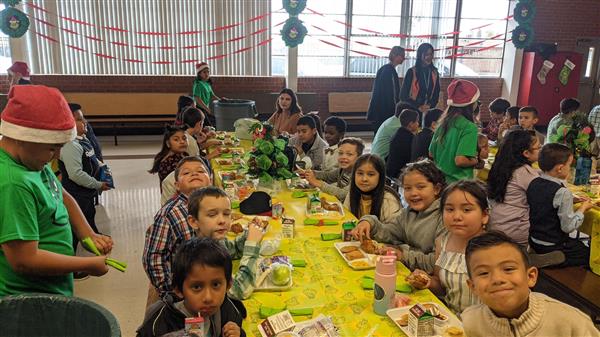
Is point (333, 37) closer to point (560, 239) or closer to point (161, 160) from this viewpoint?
point (161, 160)

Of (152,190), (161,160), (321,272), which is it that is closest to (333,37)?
(152,190)

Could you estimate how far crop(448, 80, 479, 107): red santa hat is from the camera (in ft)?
13.1

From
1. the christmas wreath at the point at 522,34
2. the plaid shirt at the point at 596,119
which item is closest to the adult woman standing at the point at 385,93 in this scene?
the plaid shirt at the point at 596,119

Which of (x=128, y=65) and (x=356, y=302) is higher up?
(x=128, y=65)

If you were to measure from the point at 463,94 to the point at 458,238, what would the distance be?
194cm

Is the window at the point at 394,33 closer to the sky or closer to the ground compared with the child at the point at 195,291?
closer to the sky

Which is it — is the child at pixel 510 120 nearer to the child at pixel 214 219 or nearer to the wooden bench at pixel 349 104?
the wooden bench at pixel 349 104

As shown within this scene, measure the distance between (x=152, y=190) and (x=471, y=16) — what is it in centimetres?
A: 876

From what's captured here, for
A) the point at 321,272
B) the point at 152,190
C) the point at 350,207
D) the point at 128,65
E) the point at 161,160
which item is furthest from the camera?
the point at 128,65

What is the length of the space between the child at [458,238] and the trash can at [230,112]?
610 centimetres

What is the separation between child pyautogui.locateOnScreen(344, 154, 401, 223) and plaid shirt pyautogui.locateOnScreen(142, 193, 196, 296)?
128cm

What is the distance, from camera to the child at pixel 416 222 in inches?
108

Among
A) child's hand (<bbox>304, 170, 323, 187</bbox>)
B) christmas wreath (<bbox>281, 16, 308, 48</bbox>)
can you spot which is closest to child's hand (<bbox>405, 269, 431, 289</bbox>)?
child's hand (<bbox>304, 170, 323, 187</bbox>)

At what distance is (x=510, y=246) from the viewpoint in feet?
5.62
